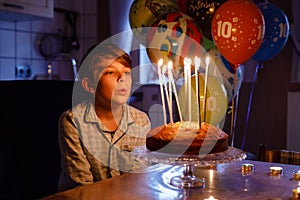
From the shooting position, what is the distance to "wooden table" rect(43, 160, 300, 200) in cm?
114

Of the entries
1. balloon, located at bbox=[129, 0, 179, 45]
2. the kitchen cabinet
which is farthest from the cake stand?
the kitchen cabinet

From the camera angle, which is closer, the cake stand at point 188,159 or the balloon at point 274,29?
the cake stand at point 188,159

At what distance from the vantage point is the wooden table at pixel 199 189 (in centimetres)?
114

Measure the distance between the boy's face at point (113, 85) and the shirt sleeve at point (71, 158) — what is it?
0.13m

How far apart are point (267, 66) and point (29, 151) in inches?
72.2

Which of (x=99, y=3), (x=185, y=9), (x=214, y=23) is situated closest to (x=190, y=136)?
(x=214, y=23)

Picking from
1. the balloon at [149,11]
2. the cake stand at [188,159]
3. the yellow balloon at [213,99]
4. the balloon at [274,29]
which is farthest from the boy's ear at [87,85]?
the balloon at [274,29]

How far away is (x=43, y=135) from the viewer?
6.92 feet

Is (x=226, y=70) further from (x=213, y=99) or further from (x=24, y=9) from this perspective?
(x=24, y=9)

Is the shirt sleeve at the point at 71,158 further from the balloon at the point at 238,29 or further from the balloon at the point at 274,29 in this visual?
the balloon at the point at 274,29

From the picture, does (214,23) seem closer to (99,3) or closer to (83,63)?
(83,63)

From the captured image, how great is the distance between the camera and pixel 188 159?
1188 mm

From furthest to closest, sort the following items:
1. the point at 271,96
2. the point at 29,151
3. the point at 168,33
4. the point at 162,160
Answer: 1. the point at 271,96
2. the point at 168,33
3. the point at 29,151
4. the point at 162,160

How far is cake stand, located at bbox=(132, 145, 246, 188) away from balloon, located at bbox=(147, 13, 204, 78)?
3.04ft
